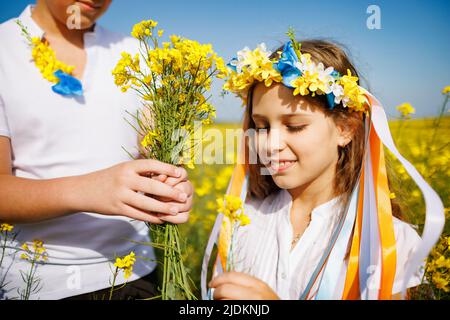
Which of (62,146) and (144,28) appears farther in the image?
(62,146)

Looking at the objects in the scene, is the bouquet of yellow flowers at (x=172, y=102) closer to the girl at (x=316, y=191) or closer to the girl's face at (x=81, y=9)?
the girl at (x=316, y=191)

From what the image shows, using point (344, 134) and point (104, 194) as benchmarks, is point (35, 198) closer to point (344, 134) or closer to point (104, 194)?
point (104, 194)

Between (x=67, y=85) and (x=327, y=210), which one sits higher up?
(x=67, y=85)

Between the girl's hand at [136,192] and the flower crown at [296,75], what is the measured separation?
45 cm

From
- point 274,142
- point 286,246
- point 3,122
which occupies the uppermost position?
point 3,122

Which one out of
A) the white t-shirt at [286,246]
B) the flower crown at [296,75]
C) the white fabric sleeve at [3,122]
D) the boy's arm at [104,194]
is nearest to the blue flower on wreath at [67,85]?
the white fabric sleeve at [3,122]

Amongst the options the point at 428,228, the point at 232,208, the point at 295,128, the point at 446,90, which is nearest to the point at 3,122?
the point at 232,208

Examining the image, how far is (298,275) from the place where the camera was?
4.32 ft

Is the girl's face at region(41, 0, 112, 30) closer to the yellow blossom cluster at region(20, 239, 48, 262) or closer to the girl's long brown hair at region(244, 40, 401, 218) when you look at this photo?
the girl's long brown hair at region(244, 40, 401, 218)

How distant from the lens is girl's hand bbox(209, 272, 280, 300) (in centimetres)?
91

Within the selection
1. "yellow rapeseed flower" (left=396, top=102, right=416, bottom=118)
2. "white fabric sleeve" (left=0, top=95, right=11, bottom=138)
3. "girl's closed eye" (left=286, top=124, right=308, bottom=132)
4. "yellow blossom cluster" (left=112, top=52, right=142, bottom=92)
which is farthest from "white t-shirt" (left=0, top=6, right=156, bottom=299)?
"yellow rapeseed flower" (left=396, top=102, right=416, bottom=118)

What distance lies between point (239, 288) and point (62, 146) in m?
0.80

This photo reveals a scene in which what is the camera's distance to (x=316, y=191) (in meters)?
1.45

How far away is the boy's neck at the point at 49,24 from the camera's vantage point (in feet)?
4.41
